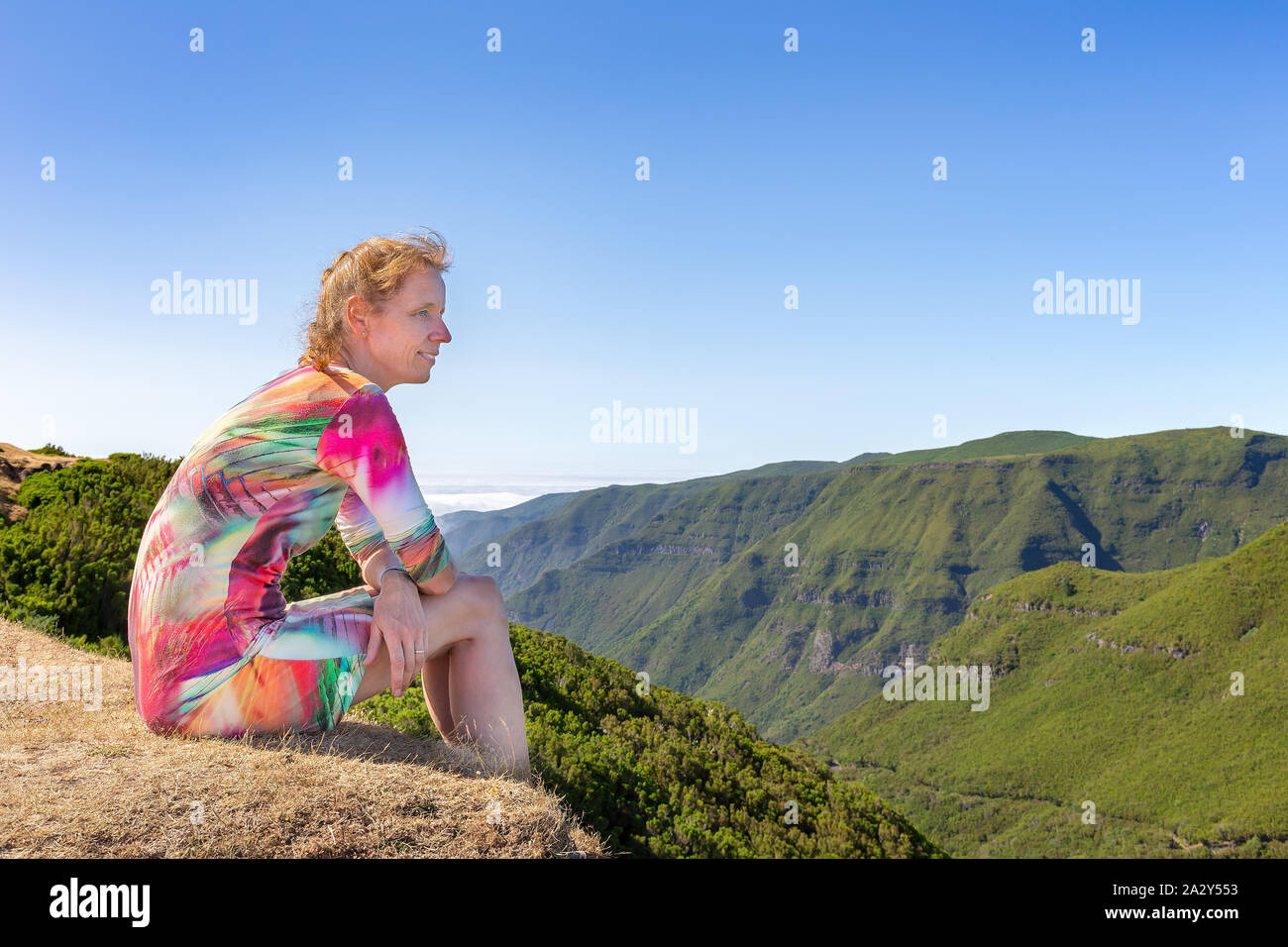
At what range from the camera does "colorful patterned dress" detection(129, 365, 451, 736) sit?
13.8ft

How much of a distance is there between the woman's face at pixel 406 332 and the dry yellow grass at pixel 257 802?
2.14m

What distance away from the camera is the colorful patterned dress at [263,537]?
421 cm

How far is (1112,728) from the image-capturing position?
495 feet

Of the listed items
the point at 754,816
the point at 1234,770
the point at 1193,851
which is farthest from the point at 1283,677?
the point at 754,816

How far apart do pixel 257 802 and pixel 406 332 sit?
2.46m

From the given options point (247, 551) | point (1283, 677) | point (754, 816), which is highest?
point (247, 551)

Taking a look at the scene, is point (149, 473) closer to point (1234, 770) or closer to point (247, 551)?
point (247, 551)

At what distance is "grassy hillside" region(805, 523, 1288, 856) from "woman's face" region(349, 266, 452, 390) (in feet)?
434

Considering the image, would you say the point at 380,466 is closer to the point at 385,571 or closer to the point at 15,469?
the point at 385,571

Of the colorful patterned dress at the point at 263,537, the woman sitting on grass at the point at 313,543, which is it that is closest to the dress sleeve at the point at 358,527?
the woman sitting on grass at the point at 313,543

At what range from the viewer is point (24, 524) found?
10969 mm

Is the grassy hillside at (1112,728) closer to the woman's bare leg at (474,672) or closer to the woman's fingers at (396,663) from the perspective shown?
the woman's bare leg at (474,672)

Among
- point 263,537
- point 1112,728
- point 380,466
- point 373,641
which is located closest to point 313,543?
point 263,537
